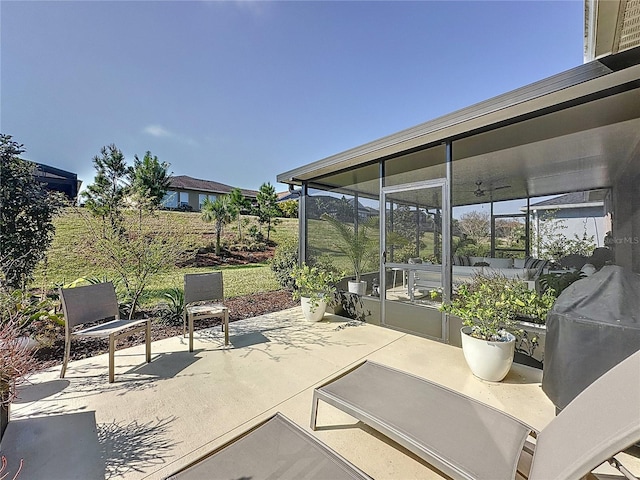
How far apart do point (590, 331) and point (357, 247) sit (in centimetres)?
363

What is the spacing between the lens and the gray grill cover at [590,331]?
2.14 m

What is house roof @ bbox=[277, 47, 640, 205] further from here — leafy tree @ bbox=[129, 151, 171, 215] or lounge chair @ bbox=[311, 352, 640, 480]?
leafy tree @ bbox=[129, 151, 171, 215]

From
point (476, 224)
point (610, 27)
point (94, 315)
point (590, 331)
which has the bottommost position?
point (94, 315)

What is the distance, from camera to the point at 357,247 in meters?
5.53

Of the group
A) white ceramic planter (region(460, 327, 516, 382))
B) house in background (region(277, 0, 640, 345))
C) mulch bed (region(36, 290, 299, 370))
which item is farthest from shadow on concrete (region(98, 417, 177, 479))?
house in background (region(277, 0, 640, 345))

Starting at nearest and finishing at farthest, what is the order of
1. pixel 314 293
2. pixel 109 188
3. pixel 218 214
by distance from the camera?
pixel 314 293 → pixel 109 188 → pixel 218 214

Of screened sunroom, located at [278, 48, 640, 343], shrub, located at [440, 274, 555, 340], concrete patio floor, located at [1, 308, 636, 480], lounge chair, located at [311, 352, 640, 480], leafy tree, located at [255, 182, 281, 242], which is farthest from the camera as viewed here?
leafy tree, located at [255, 182, 281, 242]

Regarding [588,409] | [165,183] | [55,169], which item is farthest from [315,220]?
[165,183]

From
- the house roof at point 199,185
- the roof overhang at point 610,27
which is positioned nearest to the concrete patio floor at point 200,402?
the roof overhang at point 610,27

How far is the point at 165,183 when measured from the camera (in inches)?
580

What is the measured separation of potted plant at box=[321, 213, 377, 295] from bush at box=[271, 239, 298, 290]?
1958 millimetres

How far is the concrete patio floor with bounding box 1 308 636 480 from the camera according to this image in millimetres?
1980

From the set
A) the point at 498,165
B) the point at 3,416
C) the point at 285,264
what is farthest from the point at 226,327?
the point at 498,165

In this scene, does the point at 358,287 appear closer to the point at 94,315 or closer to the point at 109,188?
the point at 94,315
